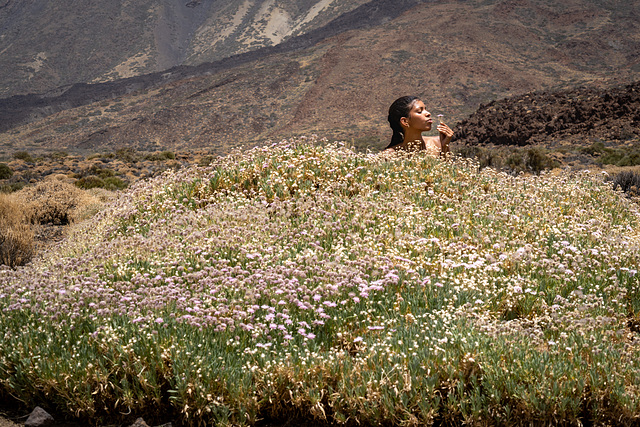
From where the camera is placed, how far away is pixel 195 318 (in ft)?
13.3

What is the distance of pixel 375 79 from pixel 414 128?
50745 mm

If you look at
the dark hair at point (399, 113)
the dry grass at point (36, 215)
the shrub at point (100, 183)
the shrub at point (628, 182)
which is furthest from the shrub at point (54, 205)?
the shrub at point (628, 182)

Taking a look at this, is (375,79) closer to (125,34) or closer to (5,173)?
(5,173)

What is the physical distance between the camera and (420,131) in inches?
397

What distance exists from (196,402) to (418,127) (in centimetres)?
739

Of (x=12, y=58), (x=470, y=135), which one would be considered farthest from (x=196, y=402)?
(x=12, y=58)

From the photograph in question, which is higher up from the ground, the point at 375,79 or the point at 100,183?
the point at 100,183

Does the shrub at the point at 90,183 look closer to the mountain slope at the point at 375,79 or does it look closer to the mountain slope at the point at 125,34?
the mountain slope at the point at 375,79

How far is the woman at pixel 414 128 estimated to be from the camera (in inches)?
390

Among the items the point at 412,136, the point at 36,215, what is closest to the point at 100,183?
the point at 36,215

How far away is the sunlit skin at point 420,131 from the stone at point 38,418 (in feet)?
23.8

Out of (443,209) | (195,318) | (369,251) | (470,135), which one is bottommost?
(470,135)

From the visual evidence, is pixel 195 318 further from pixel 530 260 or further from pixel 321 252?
pixel 530 260

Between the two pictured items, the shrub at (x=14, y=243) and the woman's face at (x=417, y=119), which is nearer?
the shrub at (x=14, y=243)
